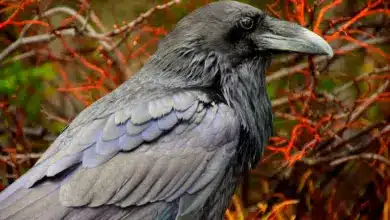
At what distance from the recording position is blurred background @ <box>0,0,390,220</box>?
430 centimetres

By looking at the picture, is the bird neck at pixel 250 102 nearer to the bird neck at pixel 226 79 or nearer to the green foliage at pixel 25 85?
the bird neck at pixel 226 79

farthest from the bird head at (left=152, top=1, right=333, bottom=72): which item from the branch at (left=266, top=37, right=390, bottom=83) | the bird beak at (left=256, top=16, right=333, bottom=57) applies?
the branch at (left=266, top=37, right=390, bottom=83)

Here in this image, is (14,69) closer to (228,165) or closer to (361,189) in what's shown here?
(228,165)

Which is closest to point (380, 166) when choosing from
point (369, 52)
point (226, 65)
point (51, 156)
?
point (369, 52)

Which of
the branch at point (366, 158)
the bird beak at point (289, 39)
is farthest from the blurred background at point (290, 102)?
the bird beak at point (289, 39)

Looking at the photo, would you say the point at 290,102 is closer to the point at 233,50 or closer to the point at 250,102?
the point at 250,102

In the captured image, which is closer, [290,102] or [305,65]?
[290,102]

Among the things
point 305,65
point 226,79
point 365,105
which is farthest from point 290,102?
point 226,79

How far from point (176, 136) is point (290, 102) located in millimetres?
1430

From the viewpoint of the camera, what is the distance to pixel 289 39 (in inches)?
131

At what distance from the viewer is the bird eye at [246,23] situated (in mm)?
3342

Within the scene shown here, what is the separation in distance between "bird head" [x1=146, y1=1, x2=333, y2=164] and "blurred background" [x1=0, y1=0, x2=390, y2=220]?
0.69m

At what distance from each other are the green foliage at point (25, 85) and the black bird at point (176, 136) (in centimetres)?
121

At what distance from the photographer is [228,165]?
3.20 metres
